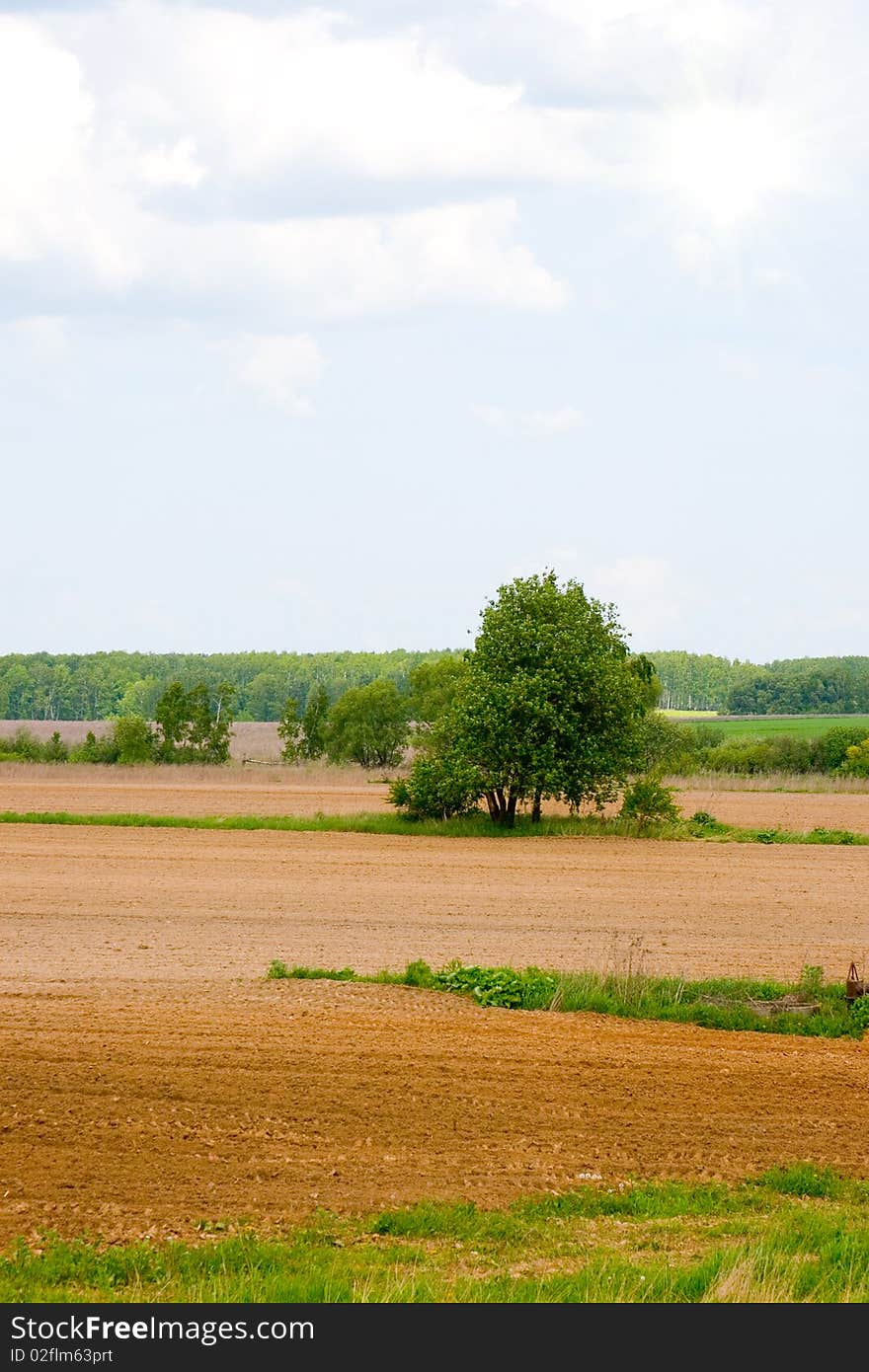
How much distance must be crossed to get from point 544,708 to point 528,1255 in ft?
91.8

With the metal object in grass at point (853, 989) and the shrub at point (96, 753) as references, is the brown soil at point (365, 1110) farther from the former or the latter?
the shrub at point (96, 753)

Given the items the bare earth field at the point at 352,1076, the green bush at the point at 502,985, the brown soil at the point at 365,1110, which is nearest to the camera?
the brown soil at the point at 365,1110

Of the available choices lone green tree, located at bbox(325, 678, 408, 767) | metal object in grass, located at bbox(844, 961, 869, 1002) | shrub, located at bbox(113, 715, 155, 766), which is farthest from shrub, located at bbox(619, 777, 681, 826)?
shrub, located at bbox(113, 715, 155, 766)

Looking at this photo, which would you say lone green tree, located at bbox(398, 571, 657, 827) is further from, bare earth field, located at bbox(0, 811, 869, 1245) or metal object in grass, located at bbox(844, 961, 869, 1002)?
metal object in grass, located at bbox(844, 961, 869, 1002)

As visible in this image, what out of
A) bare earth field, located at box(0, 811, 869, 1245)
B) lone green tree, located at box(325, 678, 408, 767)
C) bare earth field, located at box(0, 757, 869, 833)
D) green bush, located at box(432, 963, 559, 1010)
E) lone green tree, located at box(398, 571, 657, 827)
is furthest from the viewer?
lone green tree, located at box(325, 678, 408, 767)

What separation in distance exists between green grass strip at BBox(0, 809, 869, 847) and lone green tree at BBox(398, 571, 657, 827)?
27.4 inches

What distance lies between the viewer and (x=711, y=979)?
1579 centimetres

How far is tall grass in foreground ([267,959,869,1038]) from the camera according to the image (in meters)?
13.7

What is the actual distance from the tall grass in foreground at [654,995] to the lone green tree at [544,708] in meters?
20.2

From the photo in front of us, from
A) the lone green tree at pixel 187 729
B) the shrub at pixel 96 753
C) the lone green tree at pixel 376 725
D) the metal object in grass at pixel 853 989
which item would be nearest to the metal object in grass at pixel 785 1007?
the metal object in grass at pixel 853 989

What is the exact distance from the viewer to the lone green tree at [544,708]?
35.9 metres

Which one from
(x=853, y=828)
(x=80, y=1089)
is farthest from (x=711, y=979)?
(x=853, y=828)
